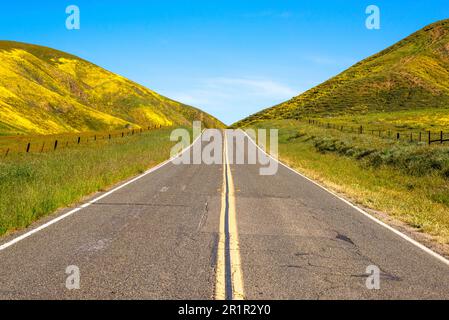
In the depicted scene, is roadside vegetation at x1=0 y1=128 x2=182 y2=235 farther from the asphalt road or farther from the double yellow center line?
the double yellow center line

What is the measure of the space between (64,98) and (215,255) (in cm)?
9051

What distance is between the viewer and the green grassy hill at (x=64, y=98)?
219 ft

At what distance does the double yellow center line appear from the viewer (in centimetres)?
468

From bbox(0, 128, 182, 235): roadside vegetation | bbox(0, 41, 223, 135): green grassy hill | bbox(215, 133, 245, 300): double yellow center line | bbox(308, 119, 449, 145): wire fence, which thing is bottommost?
bbox(215, 133, 245, 300): double yellow center line

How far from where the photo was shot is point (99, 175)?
14.8m

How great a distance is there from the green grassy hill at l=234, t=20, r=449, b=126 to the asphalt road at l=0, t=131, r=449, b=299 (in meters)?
71.4

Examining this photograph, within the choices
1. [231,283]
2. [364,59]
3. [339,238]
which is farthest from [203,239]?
[364,59]

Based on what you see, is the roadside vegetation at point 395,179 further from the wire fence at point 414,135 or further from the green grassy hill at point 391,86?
the green grassy hill at point 391,86

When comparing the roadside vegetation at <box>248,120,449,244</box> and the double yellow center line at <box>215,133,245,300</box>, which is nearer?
the double yellow center line at <box>215,133,245,300</box>

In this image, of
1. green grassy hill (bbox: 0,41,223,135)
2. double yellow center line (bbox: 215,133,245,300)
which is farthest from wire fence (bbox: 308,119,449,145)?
green grassy hill (bbox: 0,41,223,135)

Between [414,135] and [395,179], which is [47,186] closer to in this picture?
[395,179]

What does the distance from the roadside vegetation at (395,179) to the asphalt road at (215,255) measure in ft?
4.25

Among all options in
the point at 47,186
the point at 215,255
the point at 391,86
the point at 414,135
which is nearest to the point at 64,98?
the point at 414,135
